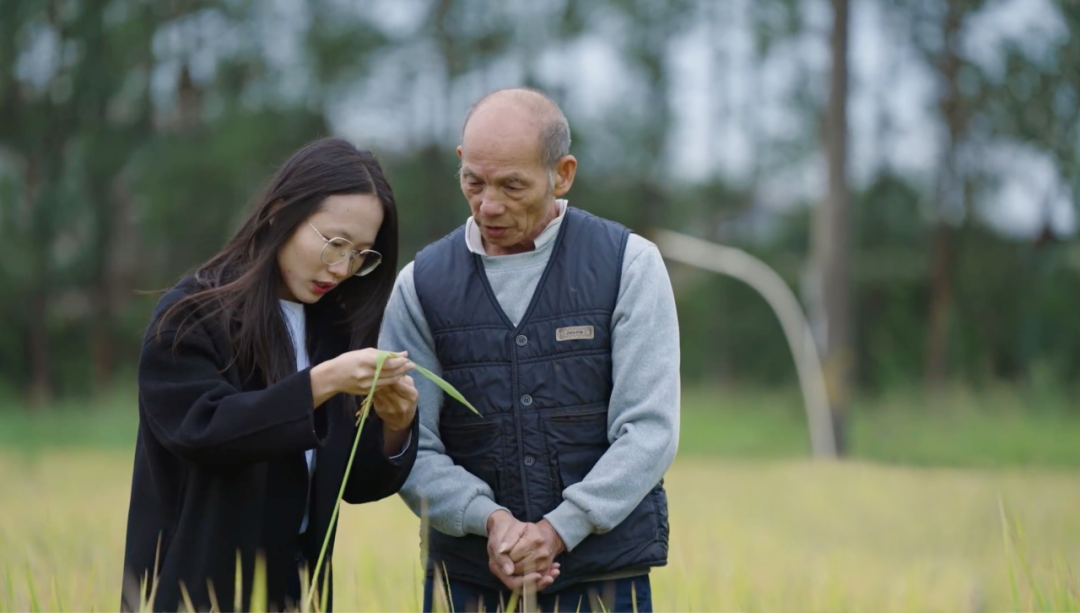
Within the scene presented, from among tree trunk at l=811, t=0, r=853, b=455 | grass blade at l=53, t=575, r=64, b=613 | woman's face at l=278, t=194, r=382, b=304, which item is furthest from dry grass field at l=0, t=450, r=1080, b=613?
tree trunk at l=811, t=0, r=853, b=455

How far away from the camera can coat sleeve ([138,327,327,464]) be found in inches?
108

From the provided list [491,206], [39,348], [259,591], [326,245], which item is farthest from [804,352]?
[259,591]

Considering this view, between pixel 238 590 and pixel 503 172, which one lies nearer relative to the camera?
pixel 238 590

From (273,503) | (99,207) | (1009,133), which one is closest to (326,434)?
(273,503)

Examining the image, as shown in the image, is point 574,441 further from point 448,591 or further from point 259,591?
point 259,591

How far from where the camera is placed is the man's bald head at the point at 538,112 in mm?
3180

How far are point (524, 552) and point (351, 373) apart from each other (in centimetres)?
66

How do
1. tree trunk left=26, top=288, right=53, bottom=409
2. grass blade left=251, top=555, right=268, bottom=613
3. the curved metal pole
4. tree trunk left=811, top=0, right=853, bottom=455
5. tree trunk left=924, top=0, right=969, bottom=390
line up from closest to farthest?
grass blade left=251, top=555, right=268, bottom=613
tree trunk left=811, top=0, right=853, bottom=455
the curved metal pole
tree trunk left=924, top=0, right=969, bottom=390
tree trunk left=26, top=288, right=53, bottom=409

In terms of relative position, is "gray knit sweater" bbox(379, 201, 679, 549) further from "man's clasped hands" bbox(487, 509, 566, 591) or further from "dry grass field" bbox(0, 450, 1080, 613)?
"dry grass field" bbox(0, 450, 1080, 613)

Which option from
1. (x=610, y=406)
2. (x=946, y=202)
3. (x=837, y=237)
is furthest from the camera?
(x=946, y=202)

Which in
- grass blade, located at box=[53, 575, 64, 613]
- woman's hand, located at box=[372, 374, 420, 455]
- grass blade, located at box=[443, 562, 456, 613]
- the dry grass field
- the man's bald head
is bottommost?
the dry grass field

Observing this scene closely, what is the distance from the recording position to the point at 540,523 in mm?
3135

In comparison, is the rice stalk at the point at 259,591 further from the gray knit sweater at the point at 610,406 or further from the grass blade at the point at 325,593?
the gray knit sweater at the point at 610,406

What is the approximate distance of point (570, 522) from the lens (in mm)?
3109
